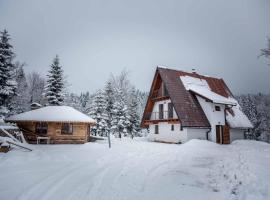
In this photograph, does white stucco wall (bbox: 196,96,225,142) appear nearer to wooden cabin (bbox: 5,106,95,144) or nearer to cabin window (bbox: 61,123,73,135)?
wooden cabin (bbox: 5,106,95,144)

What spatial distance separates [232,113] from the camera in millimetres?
29312

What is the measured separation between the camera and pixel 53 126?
890 inches

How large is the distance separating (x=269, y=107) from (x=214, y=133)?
2281 centimetres

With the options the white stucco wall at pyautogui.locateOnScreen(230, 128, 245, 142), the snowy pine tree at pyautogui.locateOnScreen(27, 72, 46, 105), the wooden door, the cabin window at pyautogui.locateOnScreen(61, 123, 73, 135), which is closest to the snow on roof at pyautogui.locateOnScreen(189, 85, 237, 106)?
the wooden door

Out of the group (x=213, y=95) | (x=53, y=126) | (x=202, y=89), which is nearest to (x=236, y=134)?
(x=213, y=95)

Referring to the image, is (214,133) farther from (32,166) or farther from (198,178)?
(32,166)

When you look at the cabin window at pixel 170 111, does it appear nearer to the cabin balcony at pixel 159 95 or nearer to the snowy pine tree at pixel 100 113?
the cabin balcony at pixel 159 95

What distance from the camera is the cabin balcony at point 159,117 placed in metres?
26.1

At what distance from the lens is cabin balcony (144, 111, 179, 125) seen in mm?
26084

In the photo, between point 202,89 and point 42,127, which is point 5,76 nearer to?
point 42,127

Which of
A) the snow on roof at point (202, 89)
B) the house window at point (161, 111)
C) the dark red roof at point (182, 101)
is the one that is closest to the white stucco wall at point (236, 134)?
the snow on roof at point (202, 89)

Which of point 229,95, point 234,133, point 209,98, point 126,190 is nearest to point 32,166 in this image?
point 126,190

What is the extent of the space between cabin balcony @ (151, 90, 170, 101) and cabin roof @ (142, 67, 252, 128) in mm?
607

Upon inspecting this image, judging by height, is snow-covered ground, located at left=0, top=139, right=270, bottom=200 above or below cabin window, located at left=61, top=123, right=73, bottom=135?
below
